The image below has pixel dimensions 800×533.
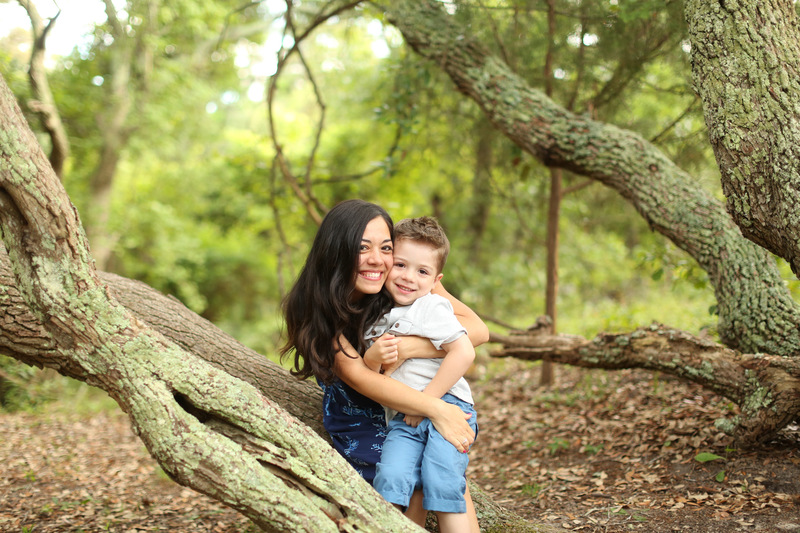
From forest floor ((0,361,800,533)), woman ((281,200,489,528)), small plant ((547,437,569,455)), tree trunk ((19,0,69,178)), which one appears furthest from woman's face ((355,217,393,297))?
tree trunk ((19,0,69,178))

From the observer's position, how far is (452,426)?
2.44 metres

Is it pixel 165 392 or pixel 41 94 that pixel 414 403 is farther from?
pixel 41 94

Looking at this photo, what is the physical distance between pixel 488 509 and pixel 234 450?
5.06 ft

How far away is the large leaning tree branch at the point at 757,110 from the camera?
2.54 metres

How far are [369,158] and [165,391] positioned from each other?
412 inches

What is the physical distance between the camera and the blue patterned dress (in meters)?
2.69

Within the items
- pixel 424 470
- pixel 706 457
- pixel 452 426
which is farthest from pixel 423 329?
pixel 706 457

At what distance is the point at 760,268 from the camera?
3.50 meters

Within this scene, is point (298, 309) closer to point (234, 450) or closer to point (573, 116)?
point (234, 450)

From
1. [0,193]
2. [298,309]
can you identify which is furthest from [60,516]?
[0,193]

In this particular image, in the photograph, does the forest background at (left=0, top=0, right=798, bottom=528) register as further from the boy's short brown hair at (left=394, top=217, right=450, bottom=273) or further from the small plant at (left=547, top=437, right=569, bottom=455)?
the boy's short brown hair at (left=394, top=217, right=450, bottom=273)

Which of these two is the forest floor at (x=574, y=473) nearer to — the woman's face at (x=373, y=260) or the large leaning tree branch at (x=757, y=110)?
the large leaning tree branch at (x=757, y=110)

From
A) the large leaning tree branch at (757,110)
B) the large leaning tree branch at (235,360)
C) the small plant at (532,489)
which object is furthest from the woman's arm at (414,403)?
the large leaning tree branch at (757,110)

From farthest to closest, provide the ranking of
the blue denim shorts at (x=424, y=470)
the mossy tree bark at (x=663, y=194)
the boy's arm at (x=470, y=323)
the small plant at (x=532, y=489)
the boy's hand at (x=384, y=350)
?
1. the small plant at (x=532, y=489)
2. the mossy tree bark at (x=663, y=194)
3. the boy's arm at (x=470, y=323)
4. the boy's hand at (x=384, y=350)
5. the blue denim shorts at (x=424, y=470)
